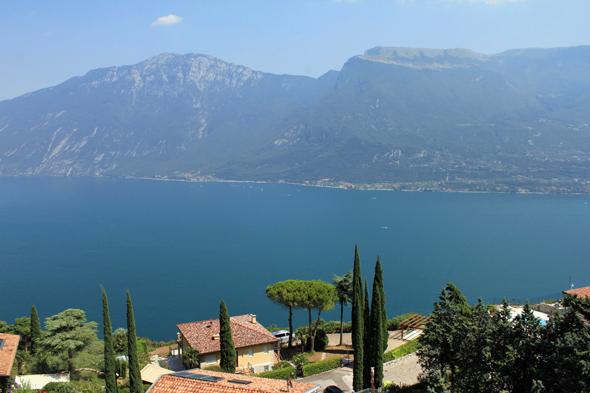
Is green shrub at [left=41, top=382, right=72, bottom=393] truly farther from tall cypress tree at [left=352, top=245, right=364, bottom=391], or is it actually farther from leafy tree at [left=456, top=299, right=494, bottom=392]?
leafy tree at [left=456, top=299, right=494, bottom=392]

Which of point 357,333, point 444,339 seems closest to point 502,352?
point 444,339

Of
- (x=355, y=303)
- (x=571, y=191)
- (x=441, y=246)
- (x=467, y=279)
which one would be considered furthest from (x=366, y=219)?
(x=571, y=191)

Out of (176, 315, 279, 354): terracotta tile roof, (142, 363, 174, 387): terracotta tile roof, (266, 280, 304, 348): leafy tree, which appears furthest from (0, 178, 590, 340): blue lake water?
(142, 363, 174, 387): terracotta tile roof

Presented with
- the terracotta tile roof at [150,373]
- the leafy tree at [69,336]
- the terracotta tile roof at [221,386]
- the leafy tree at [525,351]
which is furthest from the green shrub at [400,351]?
the leafy tree at [69,336]

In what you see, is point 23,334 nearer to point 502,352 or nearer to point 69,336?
point 69,336

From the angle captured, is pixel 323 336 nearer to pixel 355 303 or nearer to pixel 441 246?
pixel 355 303

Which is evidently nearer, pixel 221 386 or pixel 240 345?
pixel 221 386
